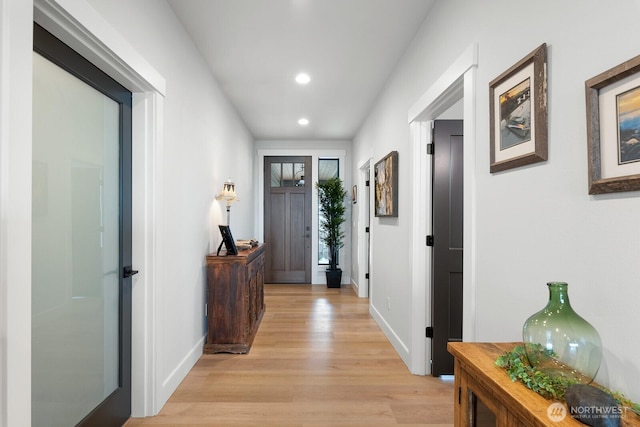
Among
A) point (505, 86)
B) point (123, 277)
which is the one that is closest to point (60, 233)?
point (123, 277)

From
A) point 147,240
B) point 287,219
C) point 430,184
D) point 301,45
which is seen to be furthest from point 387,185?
point 287,219

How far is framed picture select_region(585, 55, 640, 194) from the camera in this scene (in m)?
0.89

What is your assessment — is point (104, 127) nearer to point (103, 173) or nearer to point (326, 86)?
point (103, 173)

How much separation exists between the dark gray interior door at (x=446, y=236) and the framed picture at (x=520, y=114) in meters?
1.11

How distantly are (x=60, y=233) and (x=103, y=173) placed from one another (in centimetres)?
46

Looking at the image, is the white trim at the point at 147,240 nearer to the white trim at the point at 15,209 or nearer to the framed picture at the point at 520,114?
the white trim at the point at 15,209

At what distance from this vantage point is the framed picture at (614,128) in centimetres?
89

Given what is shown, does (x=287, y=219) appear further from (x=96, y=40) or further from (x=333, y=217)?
(x=96, y=40)

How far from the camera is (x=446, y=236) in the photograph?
2.70m

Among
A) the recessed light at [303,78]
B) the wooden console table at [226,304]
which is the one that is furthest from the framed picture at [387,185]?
the wooden console table at [226,304]

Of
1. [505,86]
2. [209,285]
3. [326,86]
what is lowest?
[209,285]

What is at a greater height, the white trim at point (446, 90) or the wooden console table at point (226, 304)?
the white trim at point (446, 90)

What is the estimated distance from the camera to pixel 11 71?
108 centimetres

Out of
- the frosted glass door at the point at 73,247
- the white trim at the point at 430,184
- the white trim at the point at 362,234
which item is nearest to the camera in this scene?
the frosted glass door at the point at 73,247
